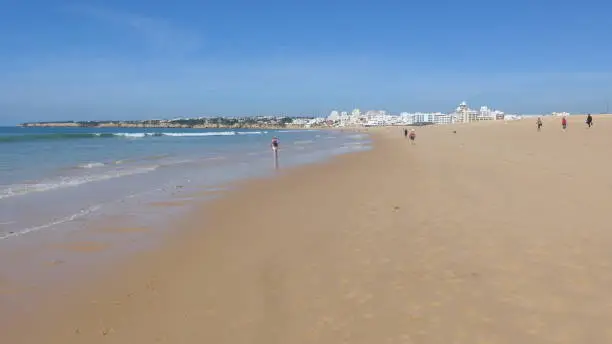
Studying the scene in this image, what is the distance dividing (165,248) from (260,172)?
1127 cm

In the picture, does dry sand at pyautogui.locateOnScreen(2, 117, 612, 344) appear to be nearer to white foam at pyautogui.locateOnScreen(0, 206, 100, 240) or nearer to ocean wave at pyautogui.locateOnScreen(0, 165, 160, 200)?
white foam at pyautogui.locateOnScreen(0, 206, 100, 240)

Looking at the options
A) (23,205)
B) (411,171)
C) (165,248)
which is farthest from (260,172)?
(165,248)

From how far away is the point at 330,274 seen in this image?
5145 millimetres

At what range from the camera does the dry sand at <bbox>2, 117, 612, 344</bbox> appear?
377 centimetres

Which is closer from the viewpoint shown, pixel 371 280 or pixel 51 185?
pixel 371 280

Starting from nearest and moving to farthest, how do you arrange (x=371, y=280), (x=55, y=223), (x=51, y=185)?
(x=371, y=280), (x=55, y=223), (x=51, y=185)

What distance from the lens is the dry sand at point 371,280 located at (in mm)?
3773

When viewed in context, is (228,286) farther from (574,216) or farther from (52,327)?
(574,216)

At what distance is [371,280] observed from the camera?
4.88 metres

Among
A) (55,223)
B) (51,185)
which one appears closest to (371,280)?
(55,223)

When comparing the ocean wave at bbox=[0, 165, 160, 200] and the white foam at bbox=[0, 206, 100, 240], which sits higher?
the ocean wave at bbox=[0, 165, 160, 200]

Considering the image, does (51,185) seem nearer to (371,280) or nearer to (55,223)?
(55,223)

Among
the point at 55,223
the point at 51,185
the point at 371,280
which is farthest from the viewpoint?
the point at 51,185

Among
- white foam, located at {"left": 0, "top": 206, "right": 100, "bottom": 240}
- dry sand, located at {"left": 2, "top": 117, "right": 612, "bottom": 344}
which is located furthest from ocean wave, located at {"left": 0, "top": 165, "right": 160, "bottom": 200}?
dry sand, located at {"left": 2, "top": 117, "right": 612, "bottom": 344}
